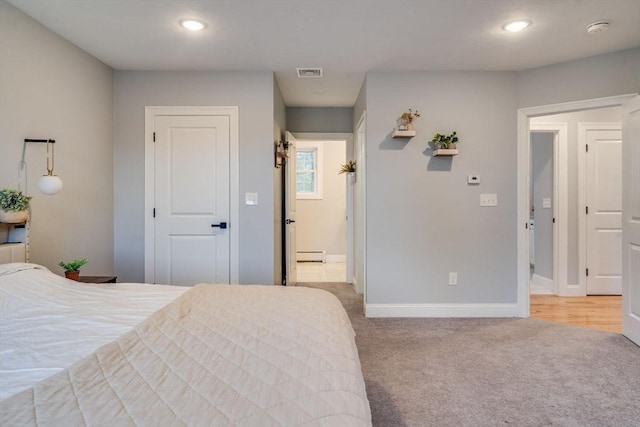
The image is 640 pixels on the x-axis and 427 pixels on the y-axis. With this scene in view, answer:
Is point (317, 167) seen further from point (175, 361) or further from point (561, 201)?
point (175, 361)

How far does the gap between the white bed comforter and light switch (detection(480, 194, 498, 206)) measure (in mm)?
2945

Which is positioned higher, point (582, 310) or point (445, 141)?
point (445, 141)

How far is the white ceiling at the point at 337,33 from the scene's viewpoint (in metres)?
2.32

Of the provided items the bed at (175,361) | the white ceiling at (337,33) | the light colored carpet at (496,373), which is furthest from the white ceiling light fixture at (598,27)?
the bed at (175,361)

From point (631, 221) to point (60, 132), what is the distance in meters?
4.75

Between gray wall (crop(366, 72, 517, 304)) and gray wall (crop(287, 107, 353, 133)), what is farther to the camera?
gray wall (crop(287, 107, 353, 133))

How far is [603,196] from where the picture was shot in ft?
13.9

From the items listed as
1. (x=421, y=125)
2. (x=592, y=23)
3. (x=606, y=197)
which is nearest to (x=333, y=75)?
(x=421, y=125)

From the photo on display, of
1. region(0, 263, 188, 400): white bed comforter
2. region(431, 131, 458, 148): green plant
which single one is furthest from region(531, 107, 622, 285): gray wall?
region(0, 263, 188, 400): white bed comforter

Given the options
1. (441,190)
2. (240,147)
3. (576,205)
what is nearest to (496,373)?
(441,190)

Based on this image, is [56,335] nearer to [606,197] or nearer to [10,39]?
[10,39]

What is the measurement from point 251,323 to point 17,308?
3.60ft

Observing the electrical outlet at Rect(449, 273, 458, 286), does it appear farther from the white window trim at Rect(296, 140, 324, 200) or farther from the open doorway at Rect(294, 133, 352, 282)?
the white window trim at Rect(296, 140, 324, 200)

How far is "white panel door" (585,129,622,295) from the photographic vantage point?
4219 mm
